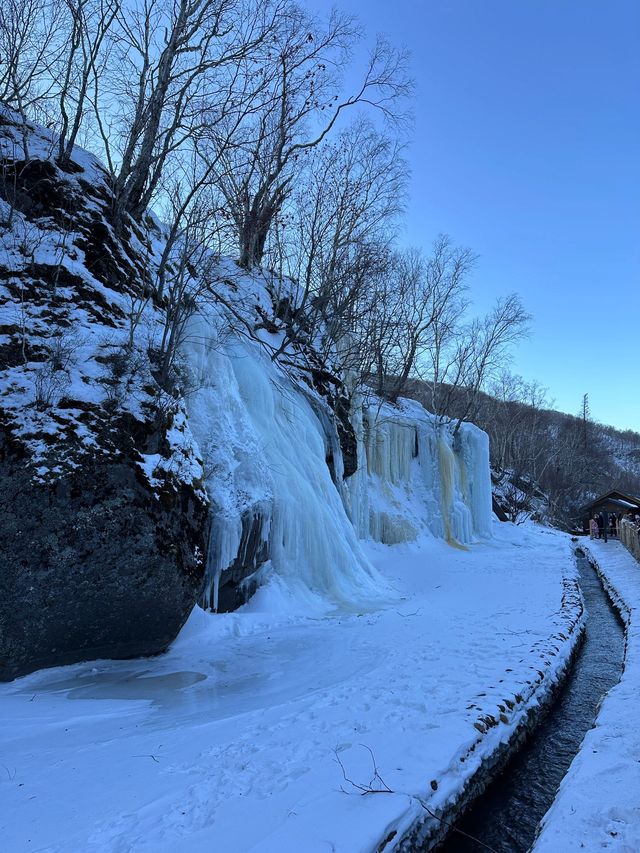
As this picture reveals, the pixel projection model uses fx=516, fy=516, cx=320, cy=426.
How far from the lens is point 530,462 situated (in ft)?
136

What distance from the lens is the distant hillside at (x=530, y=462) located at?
35.5 m

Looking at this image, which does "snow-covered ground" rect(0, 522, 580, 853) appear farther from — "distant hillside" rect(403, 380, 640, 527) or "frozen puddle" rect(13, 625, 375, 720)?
"distant hillside" rect(403, 380, 640, 527)

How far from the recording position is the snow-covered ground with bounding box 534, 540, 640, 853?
2.74 m

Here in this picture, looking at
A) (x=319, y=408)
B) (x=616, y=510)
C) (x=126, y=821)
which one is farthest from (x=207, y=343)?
(x=616, y=510)

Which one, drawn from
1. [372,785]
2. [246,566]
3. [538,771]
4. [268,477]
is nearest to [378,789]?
[372,785]

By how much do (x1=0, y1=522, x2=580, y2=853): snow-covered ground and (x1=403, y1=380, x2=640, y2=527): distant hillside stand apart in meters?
21.9

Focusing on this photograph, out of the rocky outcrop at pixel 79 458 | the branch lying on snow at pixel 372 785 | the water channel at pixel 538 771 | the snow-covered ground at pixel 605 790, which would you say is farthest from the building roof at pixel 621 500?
the branch lying on snow at pixel 372 785

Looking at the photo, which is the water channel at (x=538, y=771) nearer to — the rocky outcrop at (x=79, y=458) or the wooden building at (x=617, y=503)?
the rocky outcrop at (x=79, y=458)

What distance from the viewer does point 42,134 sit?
8.55m

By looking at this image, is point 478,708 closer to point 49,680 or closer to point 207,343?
point 49,680

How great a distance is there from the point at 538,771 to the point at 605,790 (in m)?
1.10

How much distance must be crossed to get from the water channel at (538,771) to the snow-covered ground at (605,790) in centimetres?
36

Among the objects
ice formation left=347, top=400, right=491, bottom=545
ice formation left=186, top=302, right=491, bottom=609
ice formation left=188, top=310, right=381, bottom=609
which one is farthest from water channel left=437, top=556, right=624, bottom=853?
ice formation left=347, top=400, right=491, bottom=545

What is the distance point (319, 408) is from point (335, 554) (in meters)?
4.02
